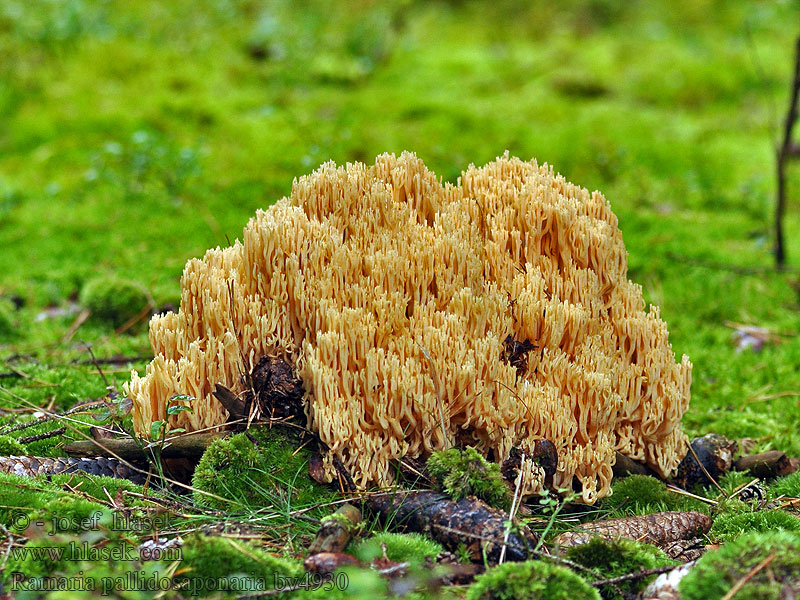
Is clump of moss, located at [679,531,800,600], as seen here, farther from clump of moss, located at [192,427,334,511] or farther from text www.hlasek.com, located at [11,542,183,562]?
text www.hlasek.com, located at [11,542,183,562]

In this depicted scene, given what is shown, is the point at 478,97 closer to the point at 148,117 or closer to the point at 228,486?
the point at 148,117

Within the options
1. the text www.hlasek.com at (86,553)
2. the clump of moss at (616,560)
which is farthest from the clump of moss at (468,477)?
the text www.hlasek.com at (86,553)

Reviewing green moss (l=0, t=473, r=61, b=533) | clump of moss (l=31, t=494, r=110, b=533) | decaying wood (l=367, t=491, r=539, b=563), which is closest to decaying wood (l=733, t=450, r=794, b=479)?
decaying wood (l=367, t=491, r=539, b=563)

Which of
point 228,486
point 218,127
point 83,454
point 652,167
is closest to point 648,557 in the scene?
point 228,486

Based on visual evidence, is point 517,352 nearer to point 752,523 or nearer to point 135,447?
point 752,523

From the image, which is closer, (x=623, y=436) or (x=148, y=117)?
(x=623, y=436)

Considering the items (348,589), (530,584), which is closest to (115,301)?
(348,589)
